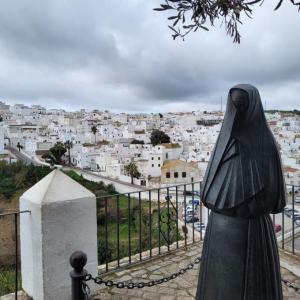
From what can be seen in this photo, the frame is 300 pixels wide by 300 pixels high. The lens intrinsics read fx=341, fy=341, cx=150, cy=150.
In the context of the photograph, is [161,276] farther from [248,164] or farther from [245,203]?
[248,164]

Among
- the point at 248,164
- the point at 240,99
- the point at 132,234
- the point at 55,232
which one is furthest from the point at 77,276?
the point at 132,234

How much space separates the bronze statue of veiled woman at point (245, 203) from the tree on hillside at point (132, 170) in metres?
39.8

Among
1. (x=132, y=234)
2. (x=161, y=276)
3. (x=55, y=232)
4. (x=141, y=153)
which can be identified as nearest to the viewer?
(x=55, y=232)

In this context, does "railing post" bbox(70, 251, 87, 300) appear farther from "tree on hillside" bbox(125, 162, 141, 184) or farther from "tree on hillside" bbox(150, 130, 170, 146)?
"tree on hillside" bbox(150, 130, 170, 146)

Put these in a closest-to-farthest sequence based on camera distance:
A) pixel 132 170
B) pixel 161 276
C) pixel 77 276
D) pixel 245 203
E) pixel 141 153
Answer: pixel 245 203 → pixel 77 276 → pixel 161 276 → pixel 132 170 → pixel 141 153

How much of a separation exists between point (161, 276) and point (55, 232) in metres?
1.61

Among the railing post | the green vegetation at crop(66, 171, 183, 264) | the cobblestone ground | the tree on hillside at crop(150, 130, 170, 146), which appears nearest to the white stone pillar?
the cobblestone ground

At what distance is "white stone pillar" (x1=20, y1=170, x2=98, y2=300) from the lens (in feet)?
11.1

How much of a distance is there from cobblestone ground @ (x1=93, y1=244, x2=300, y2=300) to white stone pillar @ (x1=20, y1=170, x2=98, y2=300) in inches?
18.6

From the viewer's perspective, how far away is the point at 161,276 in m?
4.30

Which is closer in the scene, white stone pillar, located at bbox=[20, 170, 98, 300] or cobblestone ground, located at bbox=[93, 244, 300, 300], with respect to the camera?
white stone pillar, located at bbox=[20, 170, 98, 300]

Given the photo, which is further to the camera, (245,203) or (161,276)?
(161,276)

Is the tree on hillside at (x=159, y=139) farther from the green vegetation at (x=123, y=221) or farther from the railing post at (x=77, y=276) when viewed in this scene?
the railing post at (x=77, y=276)

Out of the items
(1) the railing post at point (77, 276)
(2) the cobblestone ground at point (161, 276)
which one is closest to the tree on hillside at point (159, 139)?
(2) the cobblestone ground at point (161, 276)
